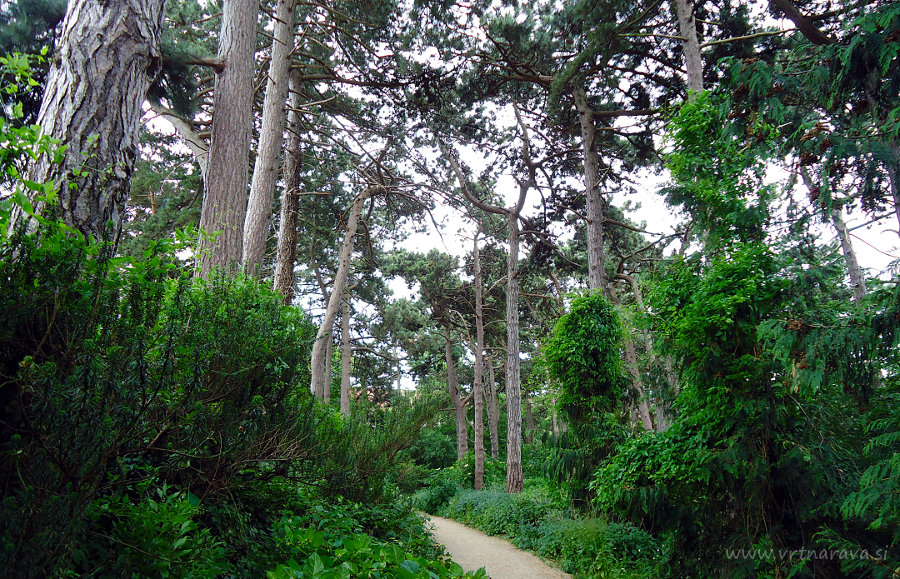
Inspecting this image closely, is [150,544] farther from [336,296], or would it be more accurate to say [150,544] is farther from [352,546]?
[336,296]

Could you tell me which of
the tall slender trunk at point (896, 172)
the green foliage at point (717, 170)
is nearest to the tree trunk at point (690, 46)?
the green foliage at point (717, 170)

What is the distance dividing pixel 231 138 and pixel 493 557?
8.17m

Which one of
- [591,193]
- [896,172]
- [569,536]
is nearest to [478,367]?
[591,193]

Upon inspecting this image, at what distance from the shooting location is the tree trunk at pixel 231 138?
5531 mm

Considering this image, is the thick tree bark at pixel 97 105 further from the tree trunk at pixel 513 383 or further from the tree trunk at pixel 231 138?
the tree trunk at pixel 513 383

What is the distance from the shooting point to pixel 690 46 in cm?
771

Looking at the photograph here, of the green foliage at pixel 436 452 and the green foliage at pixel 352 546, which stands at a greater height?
the green foliage at pixel 352 546

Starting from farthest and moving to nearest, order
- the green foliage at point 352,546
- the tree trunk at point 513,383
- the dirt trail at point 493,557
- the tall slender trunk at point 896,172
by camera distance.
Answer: the tree trunk at point 513,383
the dirt trail at point 493,557
the tall slender trunk at point 896,172
the green foliage at point 352,546

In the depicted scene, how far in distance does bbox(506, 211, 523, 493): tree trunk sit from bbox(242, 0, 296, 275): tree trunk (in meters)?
8.80

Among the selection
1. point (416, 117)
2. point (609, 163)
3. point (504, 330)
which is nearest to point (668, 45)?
point (609, 163)

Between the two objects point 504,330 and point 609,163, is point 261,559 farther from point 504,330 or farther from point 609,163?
point 504,330

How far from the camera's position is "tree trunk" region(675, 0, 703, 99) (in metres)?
7.44

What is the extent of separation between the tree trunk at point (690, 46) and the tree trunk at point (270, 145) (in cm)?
675

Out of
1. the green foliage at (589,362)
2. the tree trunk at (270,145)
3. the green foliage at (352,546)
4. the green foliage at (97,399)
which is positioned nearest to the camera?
the green foliage at (97,399)
